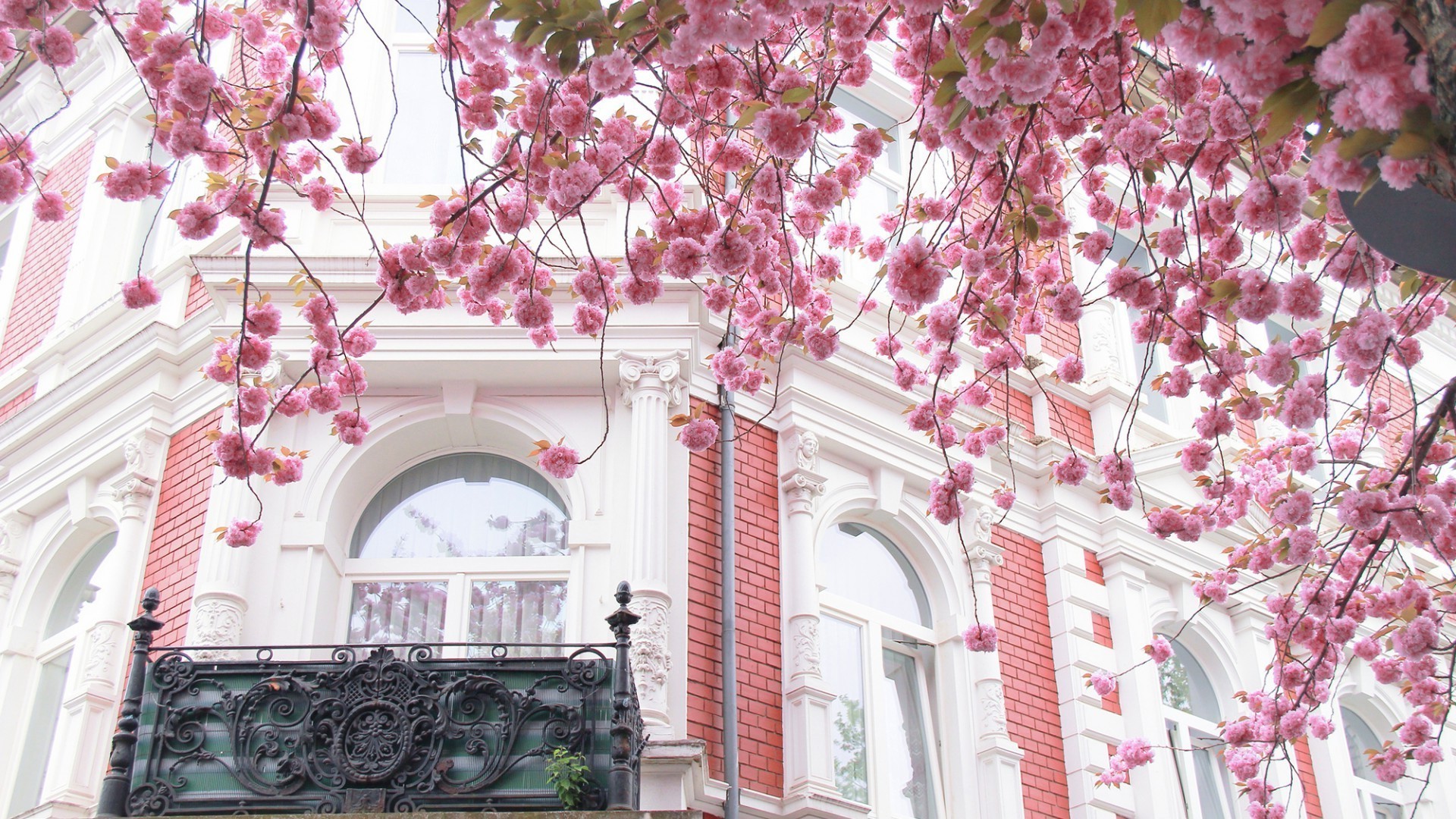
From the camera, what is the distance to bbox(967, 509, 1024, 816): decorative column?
9.00m

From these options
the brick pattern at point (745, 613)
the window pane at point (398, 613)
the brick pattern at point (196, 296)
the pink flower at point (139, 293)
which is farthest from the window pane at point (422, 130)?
the pink flower at point (139, 293)

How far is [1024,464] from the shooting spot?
10.9m

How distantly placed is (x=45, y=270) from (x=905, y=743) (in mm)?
8857

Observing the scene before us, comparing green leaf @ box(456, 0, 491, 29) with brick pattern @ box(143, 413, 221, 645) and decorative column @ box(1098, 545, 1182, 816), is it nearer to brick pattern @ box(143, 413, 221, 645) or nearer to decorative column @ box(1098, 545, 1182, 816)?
brick pattern @ box(143, 413, 221, 645)

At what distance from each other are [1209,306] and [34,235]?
36.6ft

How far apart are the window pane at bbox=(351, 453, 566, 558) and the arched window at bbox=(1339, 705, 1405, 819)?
317 inches

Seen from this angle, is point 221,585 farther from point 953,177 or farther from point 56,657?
point 953,177

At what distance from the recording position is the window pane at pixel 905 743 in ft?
29.7

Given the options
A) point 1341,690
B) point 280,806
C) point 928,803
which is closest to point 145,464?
point 280,806

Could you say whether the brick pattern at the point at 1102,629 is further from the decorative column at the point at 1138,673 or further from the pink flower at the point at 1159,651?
the pink flower at the point at 1159,651

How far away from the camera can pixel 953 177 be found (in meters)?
6.52

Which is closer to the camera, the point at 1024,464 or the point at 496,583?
the point at 496,583

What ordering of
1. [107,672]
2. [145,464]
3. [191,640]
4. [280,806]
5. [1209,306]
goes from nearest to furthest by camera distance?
[1209,306], [280,806], [191,640], [107,672], [145,464]

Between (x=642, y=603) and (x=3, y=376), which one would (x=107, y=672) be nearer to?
(x=642, y=603)
